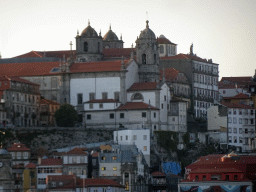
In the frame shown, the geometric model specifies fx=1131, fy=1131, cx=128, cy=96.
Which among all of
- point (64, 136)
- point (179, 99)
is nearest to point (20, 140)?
point (64, 136)

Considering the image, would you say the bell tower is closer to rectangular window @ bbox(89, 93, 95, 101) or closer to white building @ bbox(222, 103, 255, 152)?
rectangular window @ bbox(89, 93, 95, 101)

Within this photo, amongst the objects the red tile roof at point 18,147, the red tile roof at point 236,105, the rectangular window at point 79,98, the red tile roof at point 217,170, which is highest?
the rectangular window at point 79,98

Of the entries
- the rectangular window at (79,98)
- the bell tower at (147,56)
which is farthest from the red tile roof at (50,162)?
the bell tower at (147,56)

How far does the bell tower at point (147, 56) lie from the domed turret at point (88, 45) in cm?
1245

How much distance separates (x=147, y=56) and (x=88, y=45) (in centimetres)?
1477

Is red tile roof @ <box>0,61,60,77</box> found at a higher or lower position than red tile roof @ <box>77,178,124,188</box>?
higher

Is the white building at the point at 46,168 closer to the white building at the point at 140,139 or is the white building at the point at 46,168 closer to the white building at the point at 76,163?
the white building at the point at 76,163

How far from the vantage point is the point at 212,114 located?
190000mm

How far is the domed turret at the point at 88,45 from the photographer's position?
639 ft

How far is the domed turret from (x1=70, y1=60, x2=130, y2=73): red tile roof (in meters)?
10.9

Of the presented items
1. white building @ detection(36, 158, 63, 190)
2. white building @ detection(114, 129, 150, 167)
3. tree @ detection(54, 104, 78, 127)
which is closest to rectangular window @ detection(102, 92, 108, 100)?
tree @ detection(54, 104, 78, 127)

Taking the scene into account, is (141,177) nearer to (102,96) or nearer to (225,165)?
(225,165)

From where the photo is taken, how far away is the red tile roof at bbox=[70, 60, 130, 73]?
7121 inches

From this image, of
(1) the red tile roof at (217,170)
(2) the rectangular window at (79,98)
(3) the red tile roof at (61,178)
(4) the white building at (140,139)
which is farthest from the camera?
(2) the rectangular window at (79,98)
